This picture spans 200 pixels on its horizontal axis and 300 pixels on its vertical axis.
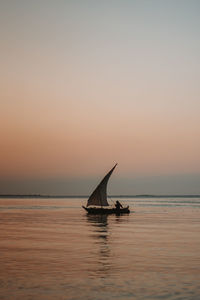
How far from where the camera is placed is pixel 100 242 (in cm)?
2970

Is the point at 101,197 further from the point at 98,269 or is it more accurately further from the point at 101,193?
the point at 98,269

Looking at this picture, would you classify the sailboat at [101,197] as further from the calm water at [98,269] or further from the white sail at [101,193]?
the calm water at [98,269]

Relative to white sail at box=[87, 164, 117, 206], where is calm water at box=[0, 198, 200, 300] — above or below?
below

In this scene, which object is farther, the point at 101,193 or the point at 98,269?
the point at 101,193

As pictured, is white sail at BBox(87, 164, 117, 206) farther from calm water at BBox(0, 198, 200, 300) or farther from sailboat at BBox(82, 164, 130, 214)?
calm water at BBox(0, 198, 200, 300)

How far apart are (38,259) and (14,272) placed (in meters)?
3.50

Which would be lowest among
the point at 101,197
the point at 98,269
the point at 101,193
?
the point at 98,269

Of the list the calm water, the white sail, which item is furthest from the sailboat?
the calm water

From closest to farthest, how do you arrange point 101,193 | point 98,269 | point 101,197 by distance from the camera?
point 98,269
point 101,193
point 101,197

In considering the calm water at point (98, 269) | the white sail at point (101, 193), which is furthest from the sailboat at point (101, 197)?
the calm water at point (98, 269)

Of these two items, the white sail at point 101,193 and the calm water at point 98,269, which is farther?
the white sail at point 101,193

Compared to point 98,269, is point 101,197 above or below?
above

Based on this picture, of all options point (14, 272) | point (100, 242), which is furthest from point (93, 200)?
point (14, 272)

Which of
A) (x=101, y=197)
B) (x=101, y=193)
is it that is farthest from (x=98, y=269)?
(x=101, y=197)
